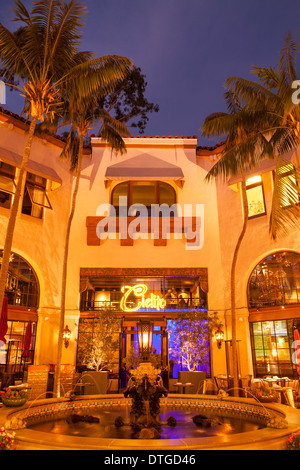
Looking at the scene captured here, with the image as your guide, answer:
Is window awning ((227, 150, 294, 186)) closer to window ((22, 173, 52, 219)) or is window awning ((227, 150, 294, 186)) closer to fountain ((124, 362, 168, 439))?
window ((22, 173, 52, 219))

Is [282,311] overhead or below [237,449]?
overhead

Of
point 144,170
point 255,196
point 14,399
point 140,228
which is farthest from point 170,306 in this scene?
point 14,399

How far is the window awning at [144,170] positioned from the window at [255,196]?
131 inches

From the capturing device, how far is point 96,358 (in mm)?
15688

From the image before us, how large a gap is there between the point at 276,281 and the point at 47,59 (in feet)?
40.8

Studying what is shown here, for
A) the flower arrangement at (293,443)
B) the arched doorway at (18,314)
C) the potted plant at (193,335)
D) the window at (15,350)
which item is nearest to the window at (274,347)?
the potted plant at (193,335)

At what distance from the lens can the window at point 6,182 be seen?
1614 centimetres

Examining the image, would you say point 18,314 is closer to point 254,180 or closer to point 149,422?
point 149,422

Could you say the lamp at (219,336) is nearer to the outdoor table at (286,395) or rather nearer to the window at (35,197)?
the outdoor table at (286,395)

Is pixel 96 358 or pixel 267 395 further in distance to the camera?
pixel 96 358

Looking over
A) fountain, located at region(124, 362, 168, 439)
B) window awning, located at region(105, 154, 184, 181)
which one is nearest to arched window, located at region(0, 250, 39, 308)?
window awning, located at region(105, 154, 184, 181)

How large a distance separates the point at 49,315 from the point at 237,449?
504 inches

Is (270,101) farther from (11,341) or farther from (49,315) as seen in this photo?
(11,341)
